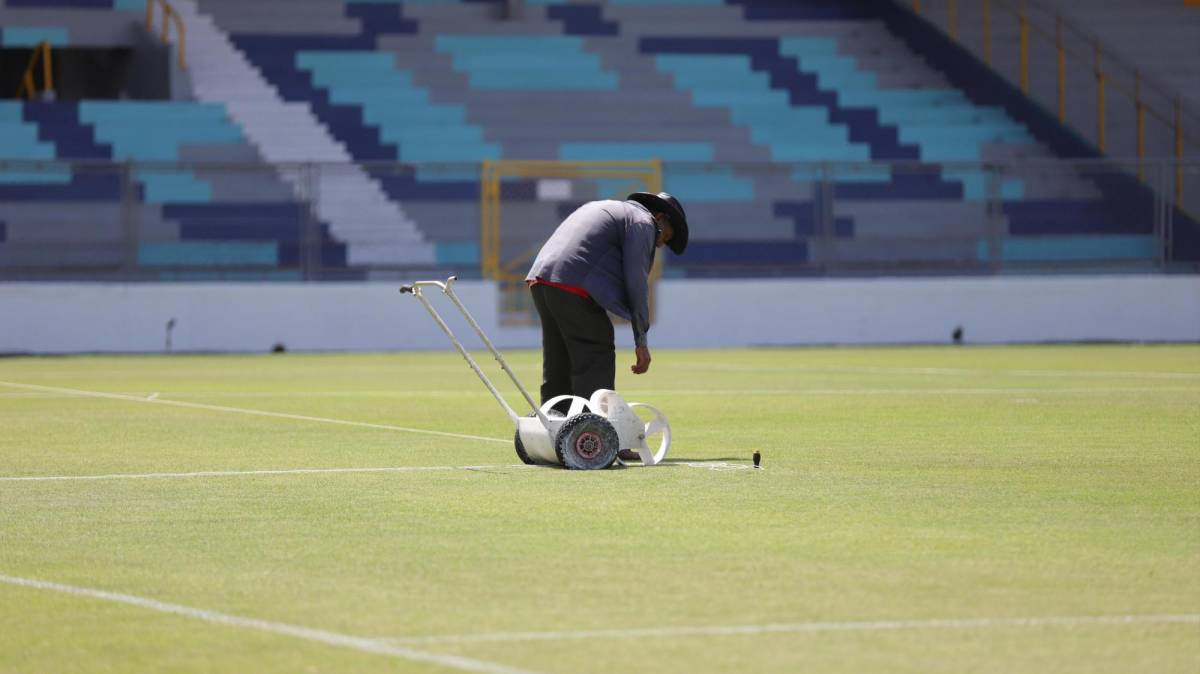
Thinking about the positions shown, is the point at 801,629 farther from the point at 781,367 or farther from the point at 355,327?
the point at 355,327

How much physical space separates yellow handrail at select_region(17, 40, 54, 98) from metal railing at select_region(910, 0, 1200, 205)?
16.7 m

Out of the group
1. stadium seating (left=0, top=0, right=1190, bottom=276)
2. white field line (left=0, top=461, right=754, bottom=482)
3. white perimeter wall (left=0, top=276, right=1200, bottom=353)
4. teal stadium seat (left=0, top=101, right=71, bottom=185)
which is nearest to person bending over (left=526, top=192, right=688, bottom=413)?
white field line (left=0, top=461, right=754, bottom=482)

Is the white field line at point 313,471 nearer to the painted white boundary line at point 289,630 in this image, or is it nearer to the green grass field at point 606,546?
the green grass field at point 606,546

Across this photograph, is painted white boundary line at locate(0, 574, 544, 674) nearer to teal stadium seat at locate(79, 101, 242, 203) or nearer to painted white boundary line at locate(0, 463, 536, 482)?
painted white boundary line at locate(0, 463, 536, 482)

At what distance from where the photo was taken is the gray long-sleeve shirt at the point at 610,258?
11.8 m

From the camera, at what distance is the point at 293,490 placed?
10352mm

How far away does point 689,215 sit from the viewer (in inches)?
1373

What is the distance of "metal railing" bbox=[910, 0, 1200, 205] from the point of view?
1522 inches

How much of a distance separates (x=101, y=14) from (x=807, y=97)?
519 inches

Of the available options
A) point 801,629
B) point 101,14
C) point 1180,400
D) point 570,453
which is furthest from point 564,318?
point 101,14

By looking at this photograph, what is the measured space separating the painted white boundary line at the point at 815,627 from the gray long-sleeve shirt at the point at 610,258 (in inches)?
214

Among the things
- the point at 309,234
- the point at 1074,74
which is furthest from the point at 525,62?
the point at 1074,74

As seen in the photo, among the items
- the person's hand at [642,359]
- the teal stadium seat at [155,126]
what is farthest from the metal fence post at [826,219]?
the person's hand at [642,359]

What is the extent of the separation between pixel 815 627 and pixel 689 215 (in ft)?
94.2
